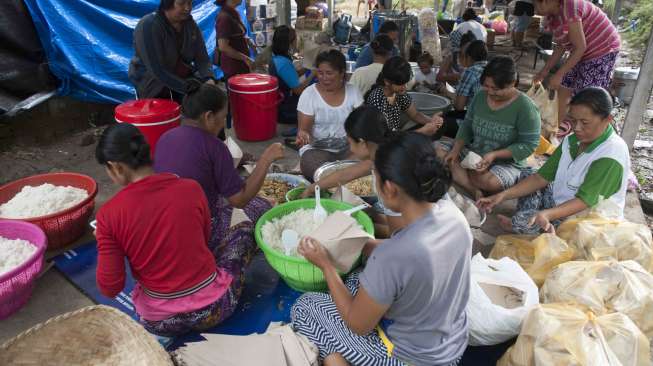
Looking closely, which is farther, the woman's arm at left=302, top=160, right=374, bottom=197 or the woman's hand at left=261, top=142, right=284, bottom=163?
the woman's arm at left=302, top=160, right=374, bottom=197

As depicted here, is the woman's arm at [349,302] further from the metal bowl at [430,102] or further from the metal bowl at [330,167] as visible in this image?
the metal bowl at [430,102]

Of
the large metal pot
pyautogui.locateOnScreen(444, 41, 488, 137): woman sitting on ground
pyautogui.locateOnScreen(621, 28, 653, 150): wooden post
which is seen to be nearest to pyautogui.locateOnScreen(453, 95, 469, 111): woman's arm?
pyautogui.locateOnScreen(444, 41, 488, 137): woman sitting on ground

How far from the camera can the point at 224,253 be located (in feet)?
7.97

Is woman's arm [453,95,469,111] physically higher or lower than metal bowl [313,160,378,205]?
higher

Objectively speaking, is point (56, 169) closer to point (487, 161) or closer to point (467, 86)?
point (487, 161)

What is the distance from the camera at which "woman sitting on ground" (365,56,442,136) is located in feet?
11.3

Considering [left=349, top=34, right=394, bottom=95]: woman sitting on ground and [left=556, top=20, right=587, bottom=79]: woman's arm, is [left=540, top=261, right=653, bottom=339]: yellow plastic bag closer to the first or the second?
[left=556, top=20, right=587, bottom=79]: woman's arm

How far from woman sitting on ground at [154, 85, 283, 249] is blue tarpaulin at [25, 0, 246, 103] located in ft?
9.97

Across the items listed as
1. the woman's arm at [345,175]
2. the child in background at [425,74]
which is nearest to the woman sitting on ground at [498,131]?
the woman's arm at [345,175]

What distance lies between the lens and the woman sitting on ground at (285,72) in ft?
15.7

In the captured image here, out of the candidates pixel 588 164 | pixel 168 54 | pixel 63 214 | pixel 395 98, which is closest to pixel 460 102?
pixel 395 98

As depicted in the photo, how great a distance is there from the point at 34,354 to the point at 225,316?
82 cm

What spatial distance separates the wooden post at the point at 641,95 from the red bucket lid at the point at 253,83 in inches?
137

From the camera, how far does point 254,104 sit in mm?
4605
